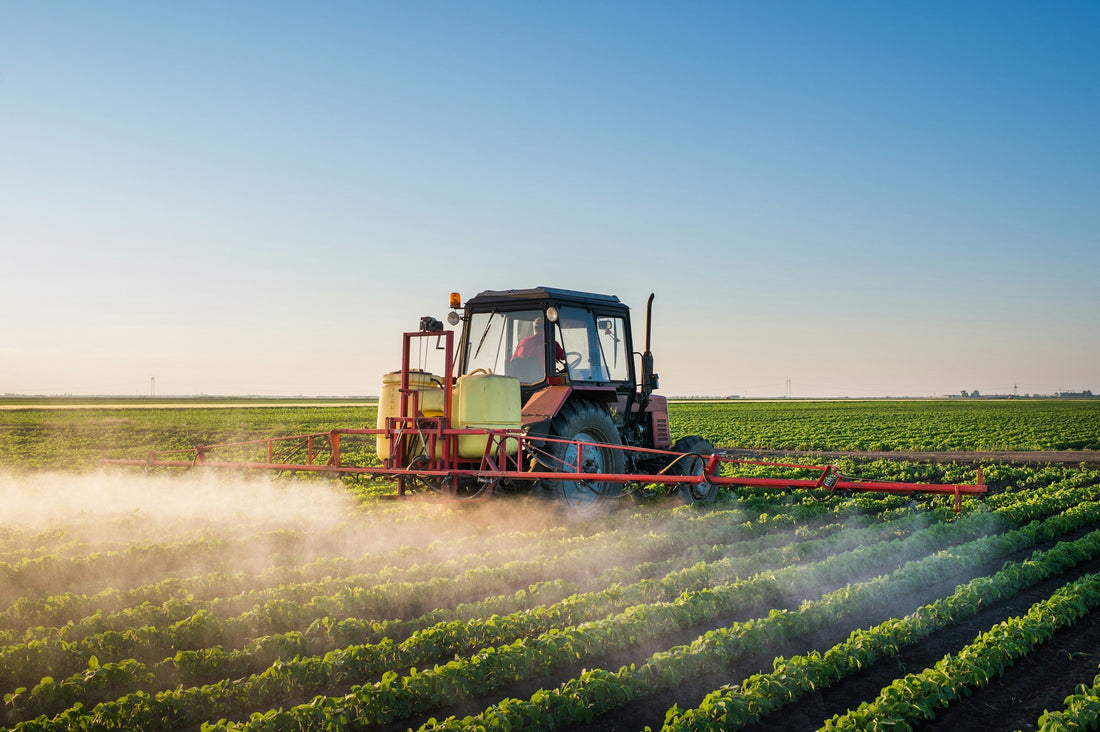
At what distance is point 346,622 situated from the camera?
222 inches

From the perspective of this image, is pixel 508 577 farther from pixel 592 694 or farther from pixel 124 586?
pixel 124 586

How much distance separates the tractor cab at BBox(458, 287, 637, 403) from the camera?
9.54 m

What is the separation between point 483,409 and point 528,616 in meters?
2.99

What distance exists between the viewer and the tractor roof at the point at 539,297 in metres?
9.53

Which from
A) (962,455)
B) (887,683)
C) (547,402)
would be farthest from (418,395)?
(962,455)

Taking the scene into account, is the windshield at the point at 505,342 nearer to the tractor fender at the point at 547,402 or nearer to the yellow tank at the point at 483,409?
the tractor fender at the point at 547,402

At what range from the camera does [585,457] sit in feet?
30.2

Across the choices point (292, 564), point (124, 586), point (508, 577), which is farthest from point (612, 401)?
point (124, 586)

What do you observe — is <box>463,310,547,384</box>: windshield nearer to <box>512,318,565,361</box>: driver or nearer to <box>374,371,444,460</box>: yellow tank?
<box>512,318,565,361</box>: driver

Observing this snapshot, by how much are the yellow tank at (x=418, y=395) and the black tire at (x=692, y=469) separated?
142 inches

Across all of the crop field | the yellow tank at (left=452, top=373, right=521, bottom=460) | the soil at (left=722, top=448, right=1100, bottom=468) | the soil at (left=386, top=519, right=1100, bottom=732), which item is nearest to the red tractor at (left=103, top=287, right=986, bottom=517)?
the yellow tank at (left=452, top=373, right=521, bottom=460)

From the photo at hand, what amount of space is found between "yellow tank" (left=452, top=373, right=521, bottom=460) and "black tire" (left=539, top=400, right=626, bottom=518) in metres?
0.57

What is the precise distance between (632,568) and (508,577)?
130 centimetres

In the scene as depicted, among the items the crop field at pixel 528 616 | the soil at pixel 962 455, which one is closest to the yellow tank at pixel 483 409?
the crop field at pixel 528 616
